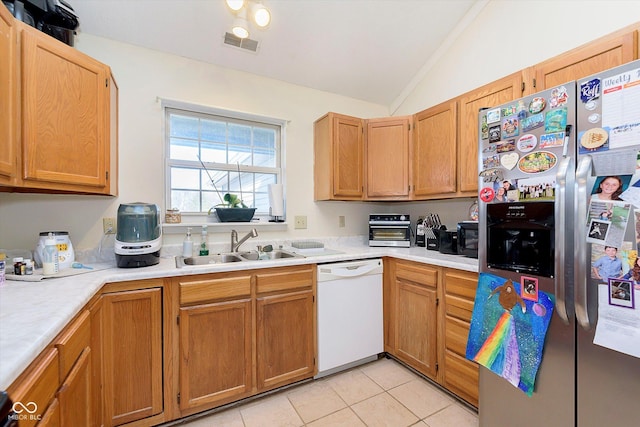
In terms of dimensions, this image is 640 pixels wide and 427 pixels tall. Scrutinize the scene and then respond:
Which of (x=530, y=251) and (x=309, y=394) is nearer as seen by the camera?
(x=530, y=251)

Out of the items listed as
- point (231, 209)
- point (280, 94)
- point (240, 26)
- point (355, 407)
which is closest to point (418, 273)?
point (355, 407)

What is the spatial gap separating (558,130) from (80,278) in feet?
7.70

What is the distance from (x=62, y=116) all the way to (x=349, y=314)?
2180 millimetres

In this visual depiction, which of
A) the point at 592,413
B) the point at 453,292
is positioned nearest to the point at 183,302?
Result: the point at 453,292

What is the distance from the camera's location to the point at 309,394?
6.28 feet

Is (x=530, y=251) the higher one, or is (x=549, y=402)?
(x=530, y=251)

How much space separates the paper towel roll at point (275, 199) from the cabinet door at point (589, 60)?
6.48 feet

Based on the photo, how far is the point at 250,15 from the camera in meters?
1.94

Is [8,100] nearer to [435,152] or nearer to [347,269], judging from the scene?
[347,269]

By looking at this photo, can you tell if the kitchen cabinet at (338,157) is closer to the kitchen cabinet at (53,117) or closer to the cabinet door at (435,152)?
the cabinet door at (435,152)

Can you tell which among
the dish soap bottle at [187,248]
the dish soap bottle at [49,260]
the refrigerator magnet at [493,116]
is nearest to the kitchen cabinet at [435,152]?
the refrigerator magnet at [493,116]

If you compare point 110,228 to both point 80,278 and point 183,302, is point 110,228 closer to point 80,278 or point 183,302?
point 80,278

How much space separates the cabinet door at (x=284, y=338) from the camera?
6.05 ft

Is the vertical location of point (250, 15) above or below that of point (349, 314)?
above
